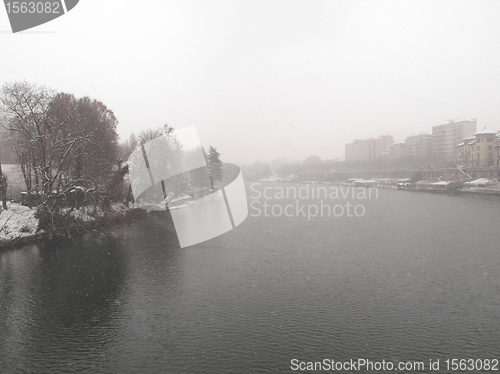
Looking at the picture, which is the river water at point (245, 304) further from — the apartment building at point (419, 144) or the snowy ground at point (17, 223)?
the apartment building at point (419, 144)

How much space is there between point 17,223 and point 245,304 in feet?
40.4

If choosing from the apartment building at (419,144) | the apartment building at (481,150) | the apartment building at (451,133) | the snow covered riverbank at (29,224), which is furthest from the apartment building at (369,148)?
the snow covered riverbank at (29,224)

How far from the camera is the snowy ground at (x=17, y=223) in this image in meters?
13.4

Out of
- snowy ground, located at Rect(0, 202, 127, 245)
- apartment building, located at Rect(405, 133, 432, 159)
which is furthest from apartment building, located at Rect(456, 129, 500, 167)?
snowy ground, located at Rect(0, 202, 127, 245)

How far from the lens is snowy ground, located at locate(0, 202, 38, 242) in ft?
44.1

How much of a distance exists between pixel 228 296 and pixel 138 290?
252cm

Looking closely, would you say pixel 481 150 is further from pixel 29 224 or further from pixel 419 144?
pixel 29 224

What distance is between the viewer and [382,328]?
644 centimetres

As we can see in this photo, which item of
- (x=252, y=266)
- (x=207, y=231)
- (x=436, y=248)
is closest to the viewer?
(x=252, y=266)

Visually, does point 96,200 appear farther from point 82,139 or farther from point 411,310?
point 411,310

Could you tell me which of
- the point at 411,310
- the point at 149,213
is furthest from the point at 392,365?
the point at 149,213

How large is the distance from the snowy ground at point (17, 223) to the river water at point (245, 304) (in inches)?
42.2

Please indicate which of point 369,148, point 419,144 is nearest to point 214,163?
point 419,144

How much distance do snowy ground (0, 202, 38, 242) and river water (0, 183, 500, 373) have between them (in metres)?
1.07
